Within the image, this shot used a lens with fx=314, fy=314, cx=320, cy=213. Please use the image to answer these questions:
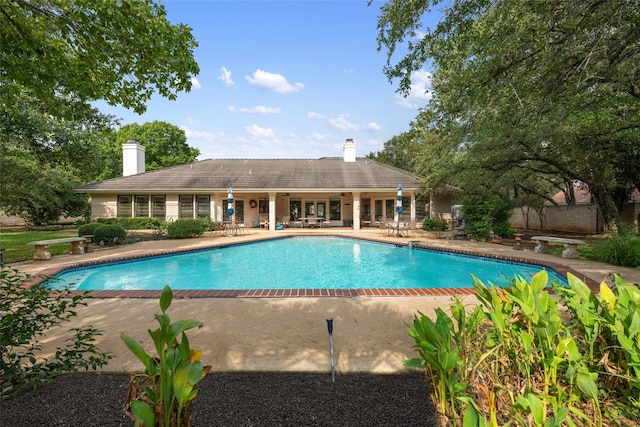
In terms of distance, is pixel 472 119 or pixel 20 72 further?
pixel 472 119

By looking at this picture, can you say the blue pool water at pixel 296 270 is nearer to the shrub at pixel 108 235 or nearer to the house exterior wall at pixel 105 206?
the shrub at pixel 108 235

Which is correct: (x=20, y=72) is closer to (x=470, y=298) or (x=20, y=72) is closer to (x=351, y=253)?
(x=470, y=298)

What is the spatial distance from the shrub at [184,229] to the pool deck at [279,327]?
10.8 meters

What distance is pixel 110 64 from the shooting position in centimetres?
488

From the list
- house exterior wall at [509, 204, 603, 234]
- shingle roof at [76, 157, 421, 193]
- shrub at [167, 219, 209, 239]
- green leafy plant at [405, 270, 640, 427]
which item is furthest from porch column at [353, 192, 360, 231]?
green leafy plant at [405, 270, 640, 427]

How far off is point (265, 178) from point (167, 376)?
21017 millimetres

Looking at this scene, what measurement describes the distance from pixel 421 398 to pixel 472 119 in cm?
801

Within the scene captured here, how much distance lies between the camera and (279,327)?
4.50 meters

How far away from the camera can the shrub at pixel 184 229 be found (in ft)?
53.5

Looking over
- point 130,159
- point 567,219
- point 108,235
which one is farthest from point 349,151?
point 108,235

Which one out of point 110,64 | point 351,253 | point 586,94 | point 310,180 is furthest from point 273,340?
point 310,180

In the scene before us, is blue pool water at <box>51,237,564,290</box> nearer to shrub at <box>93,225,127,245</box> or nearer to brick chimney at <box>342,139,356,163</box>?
shrub at <box>93,225,127,245</box>

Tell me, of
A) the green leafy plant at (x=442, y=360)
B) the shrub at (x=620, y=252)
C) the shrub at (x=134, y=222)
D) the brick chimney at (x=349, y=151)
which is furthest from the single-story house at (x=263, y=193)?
the green leafy plant at (x=442, y=360)

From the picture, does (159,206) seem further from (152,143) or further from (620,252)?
(152,143)
